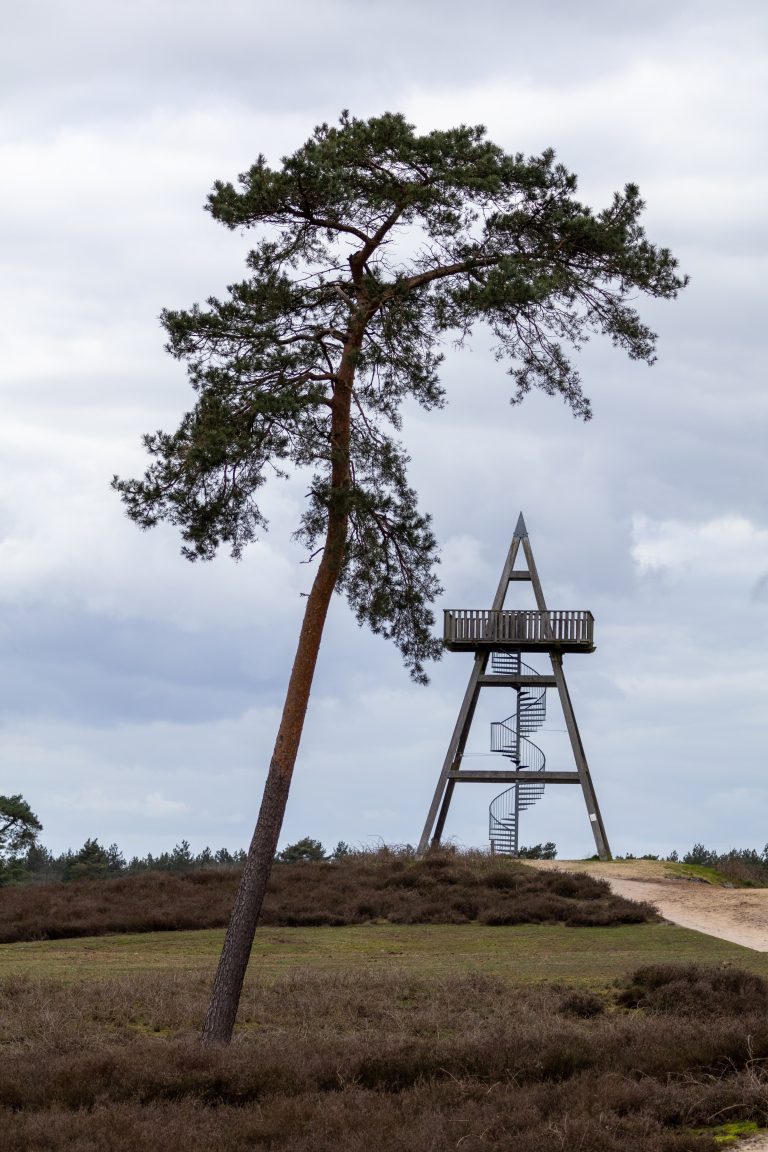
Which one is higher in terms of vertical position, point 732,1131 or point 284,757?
point 284,757

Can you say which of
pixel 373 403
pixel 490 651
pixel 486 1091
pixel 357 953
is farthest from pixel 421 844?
pixel 486 1091

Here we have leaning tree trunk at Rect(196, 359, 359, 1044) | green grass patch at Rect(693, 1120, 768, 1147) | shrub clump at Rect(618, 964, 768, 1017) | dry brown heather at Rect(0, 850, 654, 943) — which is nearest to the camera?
green grass patch at Rect(693, 1120, 768, 1147)

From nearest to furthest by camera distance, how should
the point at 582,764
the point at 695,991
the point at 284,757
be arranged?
the point at 284,757 → the point at 695,991 → the point at 582,764

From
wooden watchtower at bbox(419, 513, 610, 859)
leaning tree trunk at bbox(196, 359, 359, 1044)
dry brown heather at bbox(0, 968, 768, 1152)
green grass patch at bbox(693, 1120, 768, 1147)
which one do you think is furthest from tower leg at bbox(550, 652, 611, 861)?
green grass patch at bbox(693, 1120, 768, 1147)

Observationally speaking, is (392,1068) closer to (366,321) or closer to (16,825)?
(366,321)

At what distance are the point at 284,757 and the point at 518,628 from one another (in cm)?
2161

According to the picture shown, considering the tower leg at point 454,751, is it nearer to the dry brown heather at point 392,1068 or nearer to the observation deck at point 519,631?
the observation deck at point 519,631

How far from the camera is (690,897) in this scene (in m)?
30.2

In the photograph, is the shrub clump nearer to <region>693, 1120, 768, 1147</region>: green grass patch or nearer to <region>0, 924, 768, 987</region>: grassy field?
<region>0, 924, 768, 987</region>: grassy field

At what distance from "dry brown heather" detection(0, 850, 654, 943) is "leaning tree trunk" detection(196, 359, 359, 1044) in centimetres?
1145

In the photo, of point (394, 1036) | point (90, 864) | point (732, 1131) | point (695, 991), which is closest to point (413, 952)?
point (695, 991)

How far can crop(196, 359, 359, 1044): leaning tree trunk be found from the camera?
15.0 metres

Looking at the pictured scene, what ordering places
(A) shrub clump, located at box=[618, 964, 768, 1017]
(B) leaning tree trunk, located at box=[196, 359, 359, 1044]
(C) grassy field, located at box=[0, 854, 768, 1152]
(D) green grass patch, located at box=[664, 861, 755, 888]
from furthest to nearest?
(D) green grass patch, located at box=[664, 861, 755, 888] → (A) shrub clump, located at box=[618, 964, 768, 1017] → (B) leaning tree trunk, located at box=[196, 359, 359, 1044] → (C) grassy field, located at box=[0, 854, 768, 1152]

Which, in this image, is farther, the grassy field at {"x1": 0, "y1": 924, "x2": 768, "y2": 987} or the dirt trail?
the dirt trail
